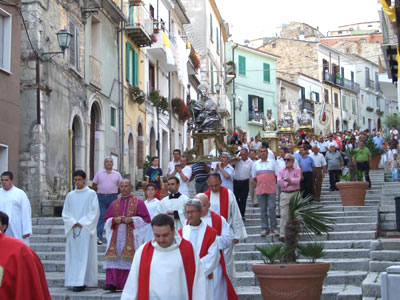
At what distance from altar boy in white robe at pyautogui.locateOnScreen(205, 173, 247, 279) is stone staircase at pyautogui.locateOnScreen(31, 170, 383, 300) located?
1.01m

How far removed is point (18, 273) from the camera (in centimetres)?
507

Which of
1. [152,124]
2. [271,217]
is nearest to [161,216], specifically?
[271,217]

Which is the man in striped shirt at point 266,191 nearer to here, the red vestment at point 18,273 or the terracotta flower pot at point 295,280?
the terracotta flower pot at point 295,280

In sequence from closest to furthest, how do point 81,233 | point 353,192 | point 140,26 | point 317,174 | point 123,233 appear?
point 123,233
point 81,233
point 353,192
point 317,174
point 140,26

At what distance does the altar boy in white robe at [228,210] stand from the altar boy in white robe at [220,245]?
1.41 ft

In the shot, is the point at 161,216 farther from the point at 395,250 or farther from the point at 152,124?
the point at 152,124

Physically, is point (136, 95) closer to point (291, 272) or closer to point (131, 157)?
point (131, 157)

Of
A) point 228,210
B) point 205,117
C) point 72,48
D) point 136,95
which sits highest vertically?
point 72,48

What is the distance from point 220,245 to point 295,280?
0.99m

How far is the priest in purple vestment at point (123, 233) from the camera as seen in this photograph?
1134cm

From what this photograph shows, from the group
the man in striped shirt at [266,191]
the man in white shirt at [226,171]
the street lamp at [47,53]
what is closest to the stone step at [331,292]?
the man in striped shirt at [266,191]

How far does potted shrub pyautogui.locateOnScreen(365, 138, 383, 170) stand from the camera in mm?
25016

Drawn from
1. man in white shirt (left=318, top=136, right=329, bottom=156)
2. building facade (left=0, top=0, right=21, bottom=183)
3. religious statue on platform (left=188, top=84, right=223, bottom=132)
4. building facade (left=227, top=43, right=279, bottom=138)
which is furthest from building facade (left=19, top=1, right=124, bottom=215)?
building facade (left=227, top=43, right=279, bottom=138)

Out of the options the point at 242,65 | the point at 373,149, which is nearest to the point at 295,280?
the point at 373,149
